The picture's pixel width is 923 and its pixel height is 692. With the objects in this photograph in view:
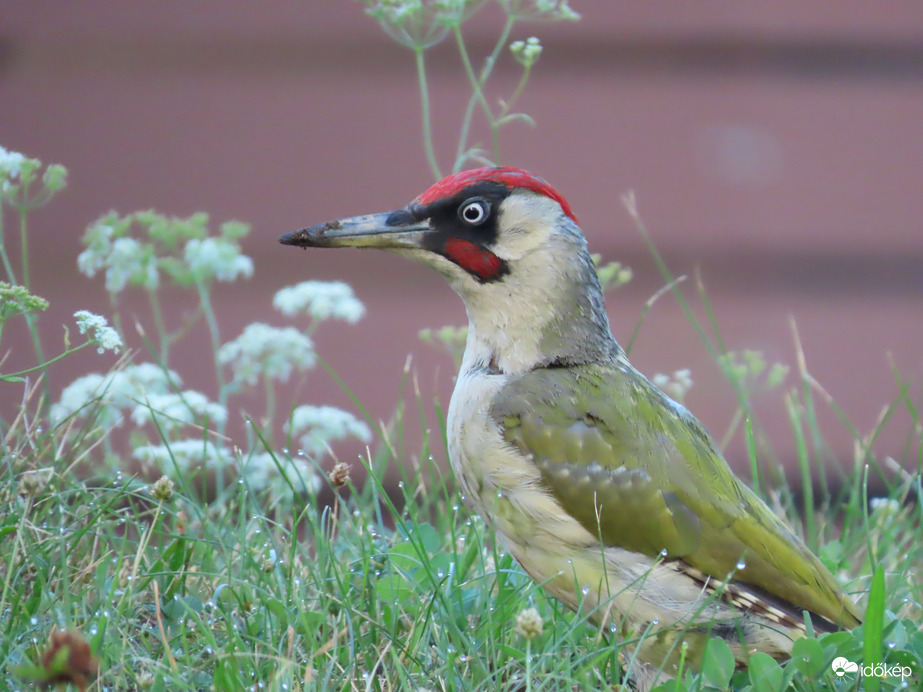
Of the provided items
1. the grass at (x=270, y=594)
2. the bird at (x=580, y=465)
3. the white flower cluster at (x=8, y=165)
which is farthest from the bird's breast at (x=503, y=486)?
the white flower cluster at (x=8, y=165)

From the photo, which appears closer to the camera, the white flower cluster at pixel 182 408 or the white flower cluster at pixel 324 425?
the white flower cluster at pixel 182 408

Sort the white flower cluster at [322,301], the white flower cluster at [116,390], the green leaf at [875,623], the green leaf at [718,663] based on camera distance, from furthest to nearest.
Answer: the white flower cluster at [322,301], the white flower cluster at [116,390], the green leaf at [718,663], the green leaf at [875,623]

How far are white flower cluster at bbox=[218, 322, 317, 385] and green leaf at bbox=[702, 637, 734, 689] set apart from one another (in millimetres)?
1525

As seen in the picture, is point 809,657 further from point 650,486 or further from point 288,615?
point 288,615

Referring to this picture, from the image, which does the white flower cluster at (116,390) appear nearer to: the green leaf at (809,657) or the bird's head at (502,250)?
the bird's head at (502,250)

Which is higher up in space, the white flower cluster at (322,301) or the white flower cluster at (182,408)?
the white flower cluster at (322,301)

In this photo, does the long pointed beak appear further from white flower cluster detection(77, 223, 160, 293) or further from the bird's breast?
white flower cluster detection(77, 223, 160, 293)

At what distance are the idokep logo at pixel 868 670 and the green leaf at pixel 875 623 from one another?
1 centimetres

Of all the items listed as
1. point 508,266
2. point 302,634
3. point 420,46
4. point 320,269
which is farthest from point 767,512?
point 320,269

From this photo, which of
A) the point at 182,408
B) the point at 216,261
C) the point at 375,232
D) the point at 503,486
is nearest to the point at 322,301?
the point at 216,261

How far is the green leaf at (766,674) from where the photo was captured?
7.22 feet

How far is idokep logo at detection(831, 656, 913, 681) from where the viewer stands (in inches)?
85.3

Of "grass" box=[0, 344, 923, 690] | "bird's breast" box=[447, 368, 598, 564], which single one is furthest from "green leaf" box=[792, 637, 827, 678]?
"bird's breast" box=[447, 368, 598, 564]

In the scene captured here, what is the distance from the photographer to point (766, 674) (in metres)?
2.20
